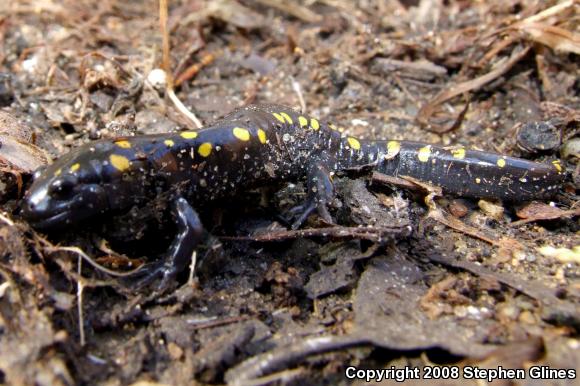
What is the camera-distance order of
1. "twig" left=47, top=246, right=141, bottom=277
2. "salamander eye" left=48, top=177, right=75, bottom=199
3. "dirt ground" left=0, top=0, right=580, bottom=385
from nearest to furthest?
1. "dirt ground" left=0, top=0, right=580, bottom=385
2. "twig" left=47, top=246, right=141, bottom=277
3. "salamander eye" left=48, top=177, right=75, bottom=199

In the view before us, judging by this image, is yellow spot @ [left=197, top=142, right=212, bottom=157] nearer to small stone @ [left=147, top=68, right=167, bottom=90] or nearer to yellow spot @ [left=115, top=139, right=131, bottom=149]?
yellow spot @ [left=115, top=139, right=131, bottom=149]

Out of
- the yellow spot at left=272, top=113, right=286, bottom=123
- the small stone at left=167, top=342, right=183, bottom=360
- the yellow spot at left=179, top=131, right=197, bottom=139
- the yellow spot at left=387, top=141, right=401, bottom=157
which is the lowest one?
the small stone at left=167, top=342, right=183, bottom=360

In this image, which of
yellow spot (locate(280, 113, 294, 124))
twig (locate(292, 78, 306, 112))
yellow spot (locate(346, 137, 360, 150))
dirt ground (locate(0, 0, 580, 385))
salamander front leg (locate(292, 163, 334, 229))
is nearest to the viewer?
dirt ground (locate(0, 0, 580, 385))

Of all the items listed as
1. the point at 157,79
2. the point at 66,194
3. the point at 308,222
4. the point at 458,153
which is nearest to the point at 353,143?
the point at 458,153

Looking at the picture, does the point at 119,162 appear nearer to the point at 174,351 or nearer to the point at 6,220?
the point at 6,220

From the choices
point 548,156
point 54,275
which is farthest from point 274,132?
point 548,156

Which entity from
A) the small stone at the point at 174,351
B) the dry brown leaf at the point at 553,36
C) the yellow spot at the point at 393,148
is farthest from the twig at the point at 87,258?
the dry brown leaf at the point at 553,36

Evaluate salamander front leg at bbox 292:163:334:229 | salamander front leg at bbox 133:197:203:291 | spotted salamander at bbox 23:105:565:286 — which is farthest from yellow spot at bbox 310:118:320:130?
salamander front leg at bbox 133:197:203:291
